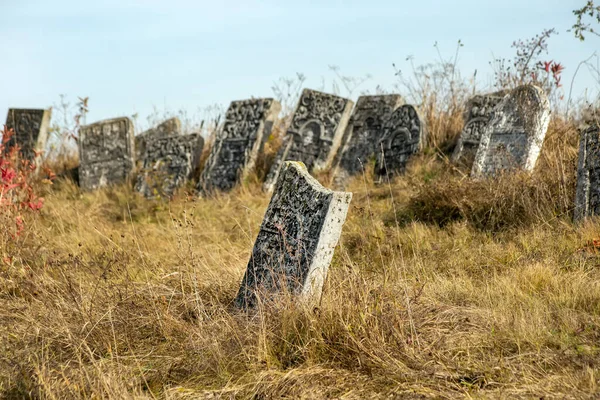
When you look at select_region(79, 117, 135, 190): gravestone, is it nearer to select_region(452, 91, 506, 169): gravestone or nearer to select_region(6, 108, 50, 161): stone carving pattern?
select_region(6, 108, 50, 161): stone carving pattern

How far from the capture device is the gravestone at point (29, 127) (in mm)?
11688

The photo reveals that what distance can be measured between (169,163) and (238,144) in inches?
45.9

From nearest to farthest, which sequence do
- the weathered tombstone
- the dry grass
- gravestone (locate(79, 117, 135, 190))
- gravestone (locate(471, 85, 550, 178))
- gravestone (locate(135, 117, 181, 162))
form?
the dry grass
the weathered tombstone
gravestone (locate(471, 85, 550, 178))
gravestone (locate(79, 117, 135, 190))
gravestone (locate(135, 117, 181, 162))

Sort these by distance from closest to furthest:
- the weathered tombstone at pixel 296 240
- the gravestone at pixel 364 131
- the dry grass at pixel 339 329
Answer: the dry grass at pixel 339 329 → the weathered tombstone at pixel 296 240 → the gravestone at pixel 364 131

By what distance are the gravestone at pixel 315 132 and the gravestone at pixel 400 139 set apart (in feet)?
2.20

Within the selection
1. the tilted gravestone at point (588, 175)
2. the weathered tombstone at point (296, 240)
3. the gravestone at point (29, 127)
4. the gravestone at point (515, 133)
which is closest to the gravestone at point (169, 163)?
the gravestone at point (29, 127)

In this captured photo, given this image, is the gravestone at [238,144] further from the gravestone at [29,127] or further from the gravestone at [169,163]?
the gravestone at [29,127]

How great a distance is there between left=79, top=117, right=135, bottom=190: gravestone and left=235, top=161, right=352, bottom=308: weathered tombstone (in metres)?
6.53

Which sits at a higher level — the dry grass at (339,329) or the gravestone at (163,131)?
the gravestone at (163,131)

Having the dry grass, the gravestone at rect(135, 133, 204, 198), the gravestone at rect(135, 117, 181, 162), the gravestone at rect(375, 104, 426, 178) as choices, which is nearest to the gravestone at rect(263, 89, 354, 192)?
the gravestone at rect(375, 104, 426, 178)

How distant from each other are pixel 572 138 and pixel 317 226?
5.45 metres

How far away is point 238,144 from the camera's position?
33.2 feet

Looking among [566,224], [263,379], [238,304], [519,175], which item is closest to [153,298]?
[238,304]

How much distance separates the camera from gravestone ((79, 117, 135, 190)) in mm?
10672
